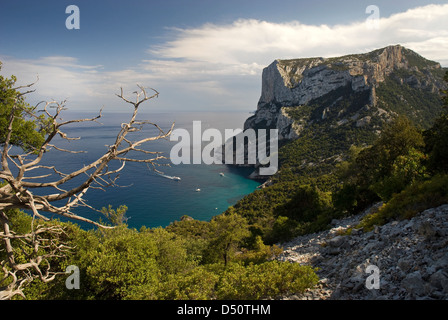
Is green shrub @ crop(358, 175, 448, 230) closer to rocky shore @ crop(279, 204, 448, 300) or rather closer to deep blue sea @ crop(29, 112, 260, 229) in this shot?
rocky shore @ crop(279, 204, 448, 300)

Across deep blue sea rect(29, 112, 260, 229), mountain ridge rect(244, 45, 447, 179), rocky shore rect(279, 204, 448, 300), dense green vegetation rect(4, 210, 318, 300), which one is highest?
mountain ridge rect(244, 45, 447, 179)

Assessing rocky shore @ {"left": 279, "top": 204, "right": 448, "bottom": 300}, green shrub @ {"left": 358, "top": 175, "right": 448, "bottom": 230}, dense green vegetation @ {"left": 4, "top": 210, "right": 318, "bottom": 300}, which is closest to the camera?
rocky shore @ {"left": 279, "top": 204, "right": 448, "bottom": 300}

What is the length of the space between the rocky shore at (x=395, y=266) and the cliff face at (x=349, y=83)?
290 ft

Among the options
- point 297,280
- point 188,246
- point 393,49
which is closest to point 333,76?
point 393,49

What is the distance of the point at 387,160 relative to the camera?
21.5 m

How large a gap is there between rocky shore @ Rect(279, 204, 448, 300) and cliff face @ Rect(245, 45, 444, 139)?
3485 inches

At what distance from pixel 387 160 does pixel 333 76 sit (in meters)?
103

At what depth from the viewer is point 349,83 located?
343 ft

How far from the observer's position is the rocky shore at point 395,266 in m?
6.44

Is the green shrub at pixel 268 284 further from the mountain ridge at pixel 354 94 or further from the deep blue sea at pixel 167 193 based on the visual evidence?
the mountain ridge at pixel 354 94

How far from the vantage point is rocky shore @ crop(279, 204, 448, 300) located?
6.44 meters

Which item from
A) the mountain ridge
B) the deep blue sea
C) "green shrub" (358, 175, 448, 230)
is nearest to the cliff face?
the mountain ridge

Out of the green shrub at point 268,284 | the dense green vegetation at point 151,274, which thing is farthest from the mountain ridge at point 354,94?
the green shrub at point 268,284
